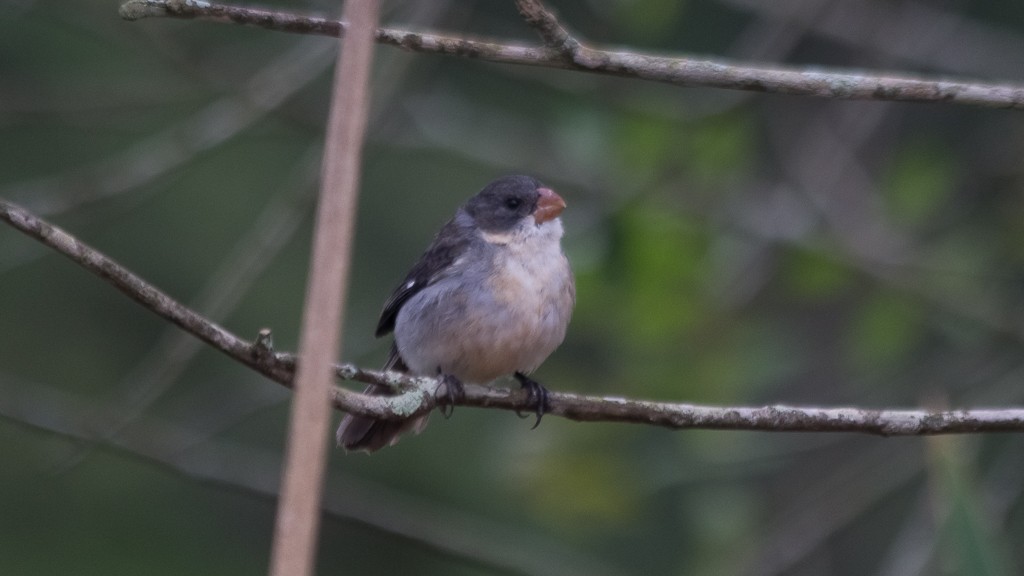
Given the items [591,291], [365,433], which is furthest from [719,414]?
[591,291]

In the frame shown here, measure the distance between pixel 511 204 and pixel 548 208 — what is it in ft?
0.57

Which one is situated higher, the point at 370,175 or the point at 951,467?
the point at 370,175

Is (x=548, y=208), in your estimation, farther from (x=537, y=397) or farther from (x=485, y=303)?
(x=537, y=397)

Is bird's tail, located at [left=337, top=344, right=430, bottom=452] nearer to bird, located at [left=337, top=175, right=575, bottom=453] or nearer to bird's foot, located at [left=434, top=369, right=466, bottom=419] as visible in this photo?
bird, located at [left=337, top=175, right=575, bottom=453]

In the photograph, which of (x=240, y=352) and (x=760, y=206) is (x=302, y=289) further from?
(x=240, y=352)

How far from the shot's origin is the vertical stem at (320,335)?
4.01 feet

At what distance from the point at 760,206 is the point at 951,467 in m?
4.16

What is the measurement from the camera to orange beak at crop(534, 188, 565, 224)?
522 cm

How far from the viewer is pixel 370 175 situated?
33.2ft

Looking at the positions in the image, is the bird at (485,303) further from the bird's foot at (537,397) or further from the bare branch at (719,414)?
the bare branch at (719,414)

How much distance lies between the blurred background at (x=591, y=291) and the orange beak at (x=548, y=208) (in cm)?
26

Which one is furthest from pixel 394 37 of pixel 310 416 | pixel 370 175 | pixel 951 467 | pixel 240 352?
pixel 370 175

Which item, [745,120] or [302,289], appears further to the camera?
[302,289]

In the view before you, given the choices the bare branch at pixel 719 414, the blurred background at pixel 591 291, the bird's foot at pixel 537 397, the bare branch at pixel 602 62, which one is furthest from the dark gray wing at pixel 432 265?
the bare branch at pixel 602 62
